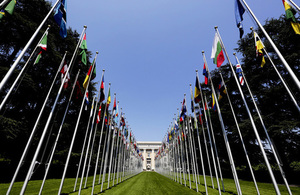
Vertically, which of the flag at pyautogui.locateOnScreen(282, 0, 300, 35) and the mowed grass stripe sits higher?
the flag at pyautogui.locateOnScreen(282, 0, 300, 35)

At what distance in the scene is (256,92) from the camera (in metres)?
19.2

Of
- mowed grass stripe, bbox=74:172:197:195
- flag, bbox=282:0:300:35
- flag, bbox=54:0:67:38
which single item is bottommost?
mowed grass stripe, bbox=74:172:197:195

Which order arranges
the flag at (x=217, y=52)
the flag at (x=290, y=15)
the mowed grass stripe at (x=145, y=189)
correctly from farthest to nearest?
the mowed grass stripe at (x=145, y=189)
the flag at (x=217, y=52)
the flag at (x=290, y=15)

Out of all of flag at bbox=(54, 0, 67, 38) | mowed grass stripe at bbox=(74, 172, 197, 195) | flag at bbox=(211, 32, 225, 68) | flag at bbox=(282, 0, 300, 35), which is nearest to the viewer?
flag at bbox=(282, 0, 300, 35)

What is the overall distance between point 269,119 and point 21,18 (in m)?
28.3

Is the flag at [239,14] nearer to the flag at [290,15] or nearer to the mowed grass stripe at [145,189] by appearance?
the flag at [290,15]

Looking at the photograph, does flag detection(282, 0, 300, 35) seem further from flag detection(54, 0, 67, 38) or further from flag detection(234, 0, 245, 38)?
flag detection(54, 0, 67, 38)

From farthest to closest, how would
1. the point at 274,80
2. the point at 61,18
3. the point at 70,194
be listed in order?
the point at 274,80 → the point at 70,194 → the point at 61,18

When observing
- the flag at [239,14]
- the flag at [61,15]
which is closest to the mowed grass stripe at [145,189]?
the flag at [61,15]

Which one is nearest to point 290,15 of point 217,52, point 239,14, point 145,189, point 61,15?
point 239,14

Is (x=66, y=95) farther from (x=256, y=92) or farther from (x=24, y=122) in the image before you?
(x=256, y=92)

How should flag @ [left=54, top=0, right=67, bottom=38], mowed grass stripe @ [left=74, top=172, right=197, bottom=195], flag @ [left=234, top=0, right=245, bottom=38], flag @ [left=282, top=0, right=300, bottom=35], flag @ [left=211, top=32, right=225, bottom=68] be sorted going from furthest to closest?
mowed grass stripe @ [left=74, top=172, right=197, bottom=195], flag @ [left=211, top=32, right=225, bottom=68], flag @ [left=234, top=0, right=245, bottom=38], flag @ [left=54, top=0, right=67, bottom=38], flag @ [left=282, top=0, right=300, bottom=35]

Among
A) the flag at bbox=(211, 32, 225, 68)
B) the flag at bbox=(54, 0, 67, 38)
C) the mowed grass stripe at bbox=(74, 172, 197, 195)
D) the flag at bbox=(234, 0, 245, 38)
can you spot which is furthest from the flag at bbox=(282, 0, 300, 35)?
the mowed grass stripe at bbox=(74, 172, 197, 195)

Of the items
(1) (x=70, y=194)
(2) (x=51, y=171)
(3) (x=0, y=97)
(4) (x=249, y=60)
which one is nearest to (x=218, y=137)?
(4) (x=249, y=60)
